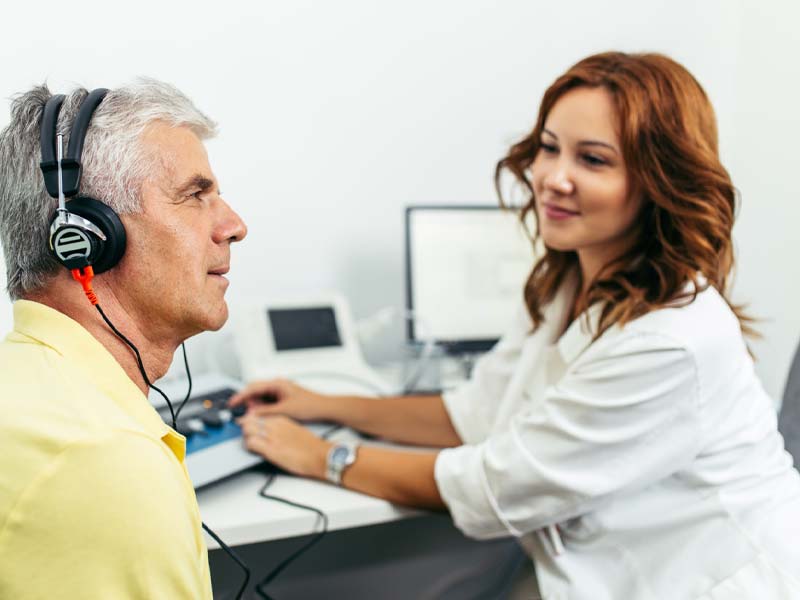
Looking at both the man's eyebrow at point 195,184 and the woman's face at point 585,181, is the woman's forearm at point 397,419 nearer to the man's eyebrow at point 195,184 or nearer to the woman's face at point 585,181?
the woman's face at point 585,181

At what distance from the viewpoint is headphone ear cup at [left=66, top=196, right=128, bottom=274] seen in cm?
60

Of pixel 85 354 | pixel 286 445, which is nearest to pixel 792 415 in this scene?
pixel 286 445

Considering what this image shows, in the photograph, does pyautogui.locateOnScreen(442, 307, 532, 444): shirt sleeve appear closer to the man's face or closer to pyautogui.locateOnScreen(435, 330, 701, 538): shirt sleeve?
pyautogui.locateOnScreen(435, 330, 701, 538): shirt sleeve

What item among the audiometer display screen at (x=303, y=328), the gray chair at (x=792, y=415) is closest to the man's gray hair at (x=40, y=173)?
the audiometer display screen at (x=303, y=328)

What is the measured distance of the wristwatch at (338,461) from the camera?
3.41ft

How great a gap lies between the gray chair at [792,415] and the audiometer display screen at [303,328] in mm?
853

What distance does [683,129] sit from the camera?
3.25ft

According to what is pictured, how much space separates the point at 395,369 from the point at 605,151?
79 cm

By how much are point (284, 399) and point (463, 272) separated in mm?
542

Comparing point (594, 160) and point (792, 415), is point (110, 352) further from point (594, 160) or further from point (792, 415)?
point (792, 415)

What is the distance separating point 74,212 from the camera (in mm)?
595

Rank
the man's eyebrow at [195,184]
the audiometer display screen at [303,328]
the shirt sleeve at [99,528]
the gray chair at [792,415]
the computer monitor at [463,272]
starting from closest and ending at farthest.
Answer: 1. the shirt sleeve at [99,528]
2. the man's eyebrow at [195,184]
3. the gray chair at [792,415]
4. the audiometer display screen at [303,328]
5. the computer monitor at [463,272]

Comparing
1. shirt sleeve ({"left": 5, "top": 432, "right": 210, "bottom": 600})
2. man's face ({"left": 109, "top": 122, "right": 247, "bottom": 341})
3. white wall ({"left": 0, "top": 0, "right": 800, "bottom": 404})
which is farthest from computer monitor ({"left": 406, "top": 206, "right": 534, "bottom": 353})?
shirt sleeve ({"left": 5, "top": 432, "right": 210, "bottom": 600})

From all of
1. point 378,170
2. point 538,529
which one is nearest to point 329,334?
point 378,170
